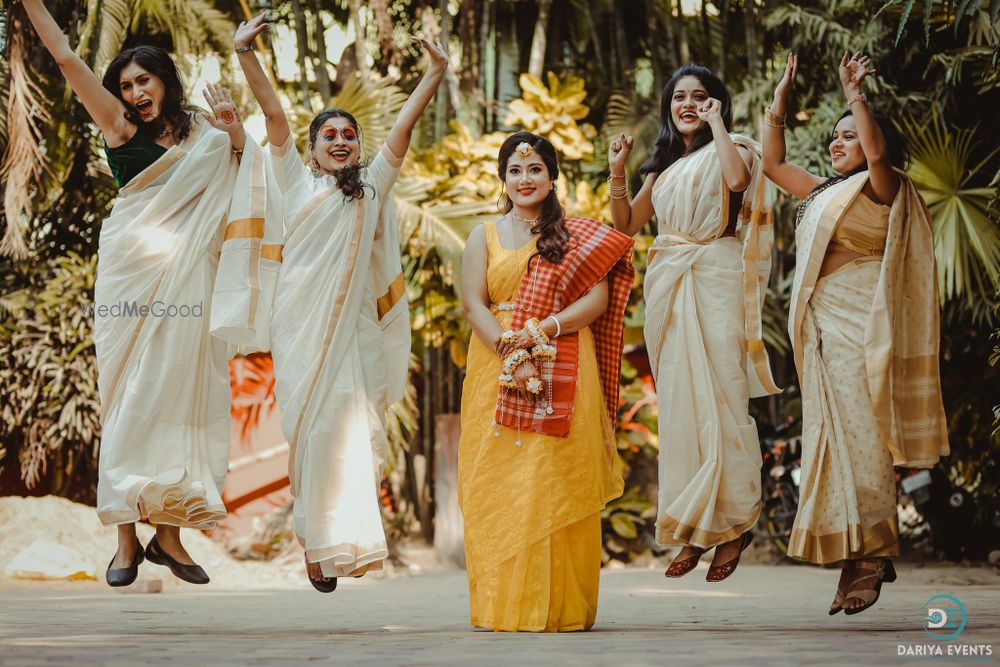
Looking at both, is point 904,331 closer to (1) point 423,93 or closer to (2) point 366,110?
(1) point 423,93

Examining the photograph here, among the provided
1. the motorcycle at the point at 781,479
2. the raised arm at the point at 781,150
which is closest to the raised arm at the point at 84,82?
the raised arm at the point at 781,150

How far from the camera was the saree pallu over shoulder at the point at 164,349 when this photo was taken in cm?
477

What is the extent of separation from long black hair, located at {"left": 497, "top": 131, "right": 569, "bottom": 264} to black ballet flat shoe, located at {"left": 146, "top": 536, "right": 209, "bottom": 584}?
1877 mm

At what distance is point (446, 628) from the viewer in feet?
15.6

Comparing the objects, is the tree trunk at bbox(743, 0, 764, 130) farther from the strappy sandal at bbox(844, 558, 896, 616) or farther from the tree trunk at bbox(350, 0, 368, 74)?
the strappy sandal at bbox(844, 558, 896, 616)

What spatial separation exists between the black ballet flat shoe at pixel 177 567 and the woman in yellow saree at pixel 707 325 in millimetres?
1860

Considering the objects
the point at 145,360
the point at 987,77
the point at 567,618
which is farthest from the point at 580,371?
the point at 987,77

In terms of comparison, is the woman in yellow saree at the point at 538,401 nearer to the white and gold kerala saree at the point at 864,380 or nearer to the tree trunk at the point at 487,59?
the white and gold kerala saree at the point at 864,380

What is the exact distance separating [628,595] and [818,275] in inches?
105

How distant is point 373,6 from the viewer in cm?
976

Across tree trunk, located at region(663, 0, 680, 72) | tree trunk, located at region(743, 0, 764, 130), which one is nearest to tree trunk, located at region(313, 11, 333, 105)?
tree trunk, located at region(663, 0, 680, 72)

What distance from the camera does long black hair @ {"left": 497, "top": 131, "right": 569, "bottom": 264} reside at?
473 cm

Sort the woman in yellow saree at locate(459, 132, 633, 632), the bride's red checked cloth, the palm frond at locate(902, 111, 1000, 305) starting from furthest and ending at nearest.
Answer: the palm frond at locate(902, 111, 1000, 305)
the bride's red checked cloth
the woman in yellow saree at locate(459, 132, 633, 632)

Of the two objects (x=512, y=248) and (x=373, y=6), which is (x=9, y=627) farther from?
(x=373, y=6)
